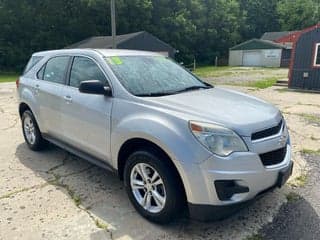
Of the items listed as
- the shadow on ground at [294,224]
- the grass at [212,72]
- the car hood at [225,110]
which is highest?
the car hood at [225,110]

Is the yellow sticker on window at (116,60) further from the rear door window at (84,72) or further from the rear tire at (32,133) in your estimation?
the rear tire at (32,133)

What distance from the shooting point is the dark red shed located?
1473 centimetres

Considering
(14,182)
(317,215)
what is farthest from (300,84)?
(14,182)

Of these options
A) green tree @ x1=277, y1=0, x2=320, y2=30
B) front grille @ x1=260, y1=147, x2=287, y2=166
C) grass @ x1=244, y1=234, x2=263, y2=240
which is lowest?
grass @ x1=244, y1=234, x2=263, y2=240

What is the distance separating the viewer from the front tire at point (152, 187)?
9.12 ft

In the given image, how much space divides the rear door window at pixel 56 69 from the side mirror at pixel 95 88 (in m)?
1.04

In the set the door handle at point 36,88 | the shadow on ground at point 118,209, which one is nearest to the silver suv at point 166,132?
the shadow on ground at point 118,209

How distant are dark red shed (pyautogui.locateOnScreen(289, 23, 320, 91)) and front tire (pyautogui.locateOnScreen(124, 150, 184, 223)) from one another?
1437 cm

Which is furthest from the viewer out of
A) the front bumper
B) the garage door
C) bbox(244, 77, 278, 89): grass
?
the garage door

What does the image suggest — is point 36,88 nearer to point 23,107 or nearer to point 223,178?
point 23,107

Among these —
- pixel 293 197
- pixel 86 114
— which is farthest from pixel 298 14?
pixel 86 114

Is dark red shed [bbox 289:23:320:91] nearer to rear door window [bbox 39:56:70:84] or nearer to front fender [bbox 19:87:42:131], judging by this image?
rear door window [bbox 39:56:70:84]

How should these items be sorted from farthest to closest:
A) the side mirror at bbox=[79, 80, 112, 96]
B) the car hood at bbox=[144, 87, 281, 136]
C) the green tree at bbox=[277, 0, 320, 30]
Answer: the green tree at bbox=[277, 0, 320, 30] < the side mirror at bbox=[79, 80, 112, 96] < the car hood at bbox=[144, 87, 281, 136]

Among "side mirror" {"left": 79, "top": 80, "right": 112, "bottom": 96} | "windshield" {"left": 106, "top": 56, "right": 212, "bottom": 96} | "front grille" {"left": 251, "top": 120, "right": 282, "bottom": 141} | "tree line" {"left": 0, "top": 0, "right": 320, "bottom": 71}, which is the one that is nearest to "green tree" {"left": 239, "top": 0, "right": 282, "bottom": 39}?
"tree line" {"left": 0, "top": 0, "right": 320, "bottom": 71}
